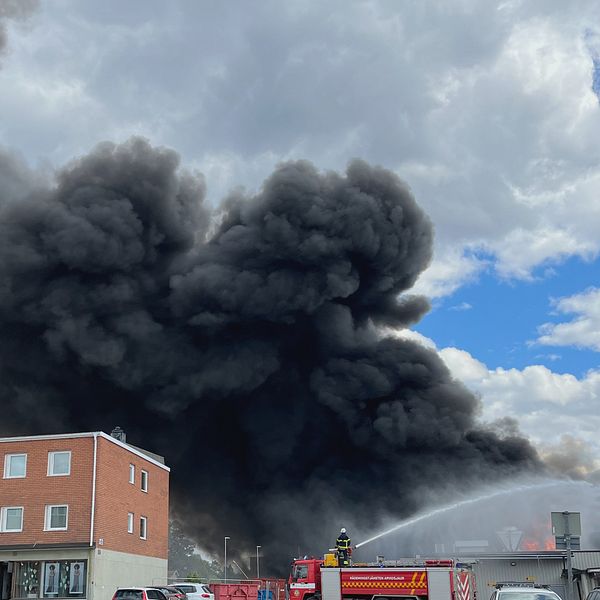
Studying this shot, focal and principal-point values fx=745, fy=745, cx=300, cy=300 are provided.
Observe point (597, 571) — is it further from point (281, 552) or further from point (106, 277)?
point (106, 277)

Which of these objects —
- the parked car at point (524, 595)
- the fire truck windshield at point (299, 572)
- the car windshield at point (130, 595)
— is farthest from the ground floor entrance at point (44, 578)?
the parked car at point (524, 595)

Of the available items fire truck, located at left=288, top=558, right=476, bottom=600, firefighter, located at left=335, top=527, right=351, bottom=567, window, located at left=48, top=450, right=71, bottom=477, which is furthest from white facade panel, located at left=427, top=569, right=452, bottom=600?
window, located at left=48, top=450, right=71, bottom=477

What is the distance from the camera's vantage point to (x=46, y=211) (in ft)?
148

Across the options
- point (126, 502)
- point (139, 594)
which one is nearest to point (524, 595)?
point (139, 594)

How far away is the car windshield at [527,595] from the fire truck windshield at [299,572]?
416 inches

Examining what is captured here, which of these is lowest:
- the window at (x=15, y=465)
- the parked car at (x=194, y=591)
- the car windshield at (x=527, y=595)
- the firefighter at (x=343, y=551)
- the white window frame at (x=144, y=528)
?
the parked car at (x=194, y=591)

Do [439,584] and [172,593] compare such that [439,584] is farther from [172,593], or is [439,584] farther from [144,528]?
[144,528]

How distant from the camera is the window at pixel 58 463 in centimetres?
3028

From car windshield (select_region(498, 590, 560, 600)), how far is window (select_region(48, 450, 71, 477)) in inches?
795

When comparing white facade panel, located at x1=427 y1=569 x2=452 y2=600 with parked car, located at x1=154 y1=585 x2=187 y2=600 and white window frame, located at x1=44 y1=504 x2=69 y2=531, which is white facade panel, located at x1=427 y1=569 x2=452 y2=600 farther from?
white window frame, located at x1=44 y1=504 x2=69 y2=531

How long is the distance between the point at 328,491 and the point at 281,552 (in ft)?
16.1

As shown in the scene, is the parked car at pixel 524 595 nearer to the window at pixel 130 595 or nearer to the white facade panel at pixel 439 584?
the white facade panel at pixel 439 584

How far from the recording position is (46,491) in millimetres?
30109

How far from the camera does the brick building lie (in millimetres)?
28922
